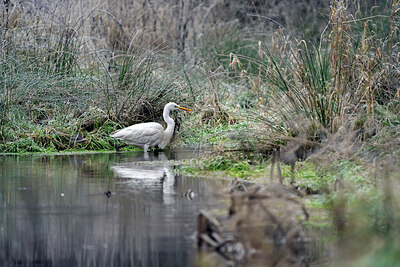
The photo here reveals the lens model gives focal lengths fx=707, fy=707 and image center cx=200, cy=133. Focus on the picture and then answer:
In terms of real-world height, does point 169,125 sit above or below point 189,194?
above

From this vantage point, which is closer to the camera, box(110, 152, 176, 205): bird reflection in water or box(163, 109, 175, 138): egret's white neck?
box(110, 152, 176, 205): bird reflection in water

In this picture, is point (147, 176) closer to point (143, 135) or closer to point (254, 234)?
point (143, 135)

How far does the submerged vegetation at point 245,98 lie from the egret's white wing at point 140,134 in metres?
0.62

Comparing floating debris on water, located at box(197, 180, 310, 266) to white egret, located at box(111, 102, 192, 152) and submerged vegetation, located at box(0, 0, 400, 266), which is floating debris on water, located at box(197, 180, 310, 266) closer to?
submerged vegetation, located at box(0, 0, 400, 266)

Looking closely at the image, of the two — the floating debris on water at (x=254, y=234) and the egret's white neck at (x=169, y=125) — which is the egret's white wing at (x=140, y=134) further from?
the floating debris on water at (x=254, y=234)

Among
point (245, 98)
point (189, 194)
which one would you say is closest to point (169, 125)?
point (245, 98)

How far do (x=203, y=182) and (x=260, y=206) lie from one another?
2.92 metres

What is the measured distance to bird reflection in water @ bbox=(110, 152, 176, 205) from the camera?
7.21 metres

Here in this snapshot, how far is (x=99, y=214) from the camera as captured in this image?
19.5 ft

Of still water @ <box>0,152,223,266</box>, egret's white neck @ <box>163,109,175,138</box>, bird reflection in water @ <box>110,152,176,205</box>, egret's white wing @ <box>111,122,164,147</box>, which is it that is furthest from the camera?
egret's white neck @ <box>163,109,175,138</box>

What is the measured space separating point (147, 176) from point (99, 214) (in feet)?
7.51

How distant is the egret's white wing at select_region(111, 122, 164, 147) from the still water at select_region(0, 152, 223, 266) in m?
1.62

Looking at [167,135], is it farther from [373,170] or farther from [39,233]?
[39,233]

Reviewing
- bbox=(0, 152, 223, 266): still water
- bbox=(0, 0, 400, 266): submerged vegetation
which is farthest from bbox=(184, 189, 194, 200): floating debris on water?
bbox=(0, 0, 400, 266): submerged vegetation
